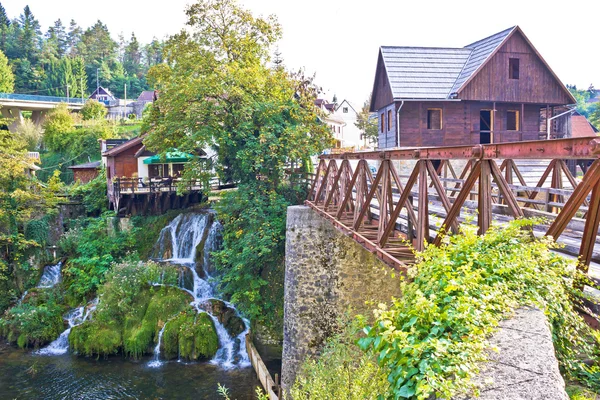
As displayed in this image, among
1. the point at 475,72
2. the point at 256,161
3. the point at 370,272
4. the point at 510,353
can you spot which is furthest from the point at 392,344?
the point at 475,72

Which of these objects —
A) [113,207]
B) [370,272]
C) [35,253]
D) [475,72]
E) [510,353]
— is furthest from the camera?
[113,207]

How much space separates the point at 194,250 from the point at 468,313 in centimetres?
1943

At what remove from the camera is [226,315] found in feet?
64.5

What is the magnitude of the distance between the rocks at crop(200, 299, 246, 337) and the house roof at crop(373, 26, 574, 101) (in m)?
12.2

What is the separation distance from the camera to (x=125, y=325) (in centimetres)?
1956

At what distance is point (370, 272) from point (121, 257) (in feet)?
45.5

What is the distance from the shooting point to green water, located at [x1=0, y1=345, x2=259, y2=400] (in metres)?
15.9

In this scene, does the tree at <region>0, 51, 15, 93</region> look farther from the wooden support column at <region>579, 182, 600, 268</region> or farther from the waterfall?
the wooden support column at <region>579, 182, 600, 268</region>

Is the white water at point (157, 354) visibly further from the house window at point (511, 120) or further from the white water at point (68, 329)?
the house window at point (511, 120)

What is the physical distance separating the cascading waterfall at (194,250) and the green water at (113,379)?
123cm

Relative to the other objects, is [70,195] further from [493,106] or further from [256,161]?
[493,106]

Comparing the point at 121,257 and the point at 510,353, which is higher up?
the point at 510,353

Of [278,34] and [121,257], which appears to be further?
[121,257]

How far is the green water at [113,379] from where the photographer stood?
15.9 m
